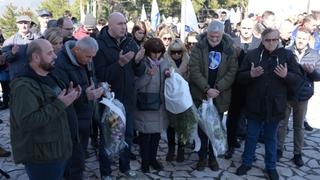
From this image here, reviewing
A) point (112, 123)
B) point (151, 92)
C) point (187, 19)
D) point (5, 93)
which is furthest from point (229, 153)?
point (187, 19)

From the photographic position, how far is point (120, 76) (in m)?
4.37

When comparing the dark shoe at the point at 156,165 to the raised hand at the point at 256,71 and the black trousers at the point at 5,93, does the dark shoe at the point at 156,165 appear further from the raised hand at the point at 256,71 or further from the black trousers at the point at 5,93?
the black trousers at the point at 5,93

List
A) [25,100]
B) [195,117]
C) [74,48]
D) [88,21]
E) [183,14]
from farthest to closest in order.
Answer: [183,14]
[88,21]
[195,117]
[74,48]
[25,100]

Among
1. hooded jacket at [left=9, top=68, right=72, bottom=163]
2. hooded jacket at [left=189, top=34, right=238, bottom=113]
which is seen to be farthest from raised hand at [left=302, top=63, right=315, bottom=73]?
hooded jacket at [left=9, top=68, right=72, bottom=163]

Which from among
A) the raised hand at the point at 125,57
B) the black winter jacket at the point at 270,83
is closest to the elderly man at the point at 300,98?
the black winter jacket at the point at 270,83

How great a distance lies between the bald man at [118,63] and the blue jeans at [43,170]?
131cm

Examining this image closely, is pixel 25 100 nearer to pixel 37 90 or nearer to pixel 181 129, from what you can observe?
pixel 37 90

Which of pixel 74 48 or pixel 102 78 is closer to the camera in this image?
pixel 74 48

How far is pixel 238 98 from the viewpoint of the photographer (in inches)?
215

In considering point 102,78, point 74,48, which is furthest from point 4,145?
point 74,48

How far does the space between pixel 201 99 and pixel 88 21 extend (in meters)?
3.11

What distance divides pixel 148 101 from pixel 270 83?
149cm

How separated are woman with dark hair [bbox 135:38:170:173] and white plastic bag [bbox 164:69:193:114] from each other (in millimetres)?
76

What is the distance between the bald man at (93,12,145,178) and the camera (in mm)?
4309
